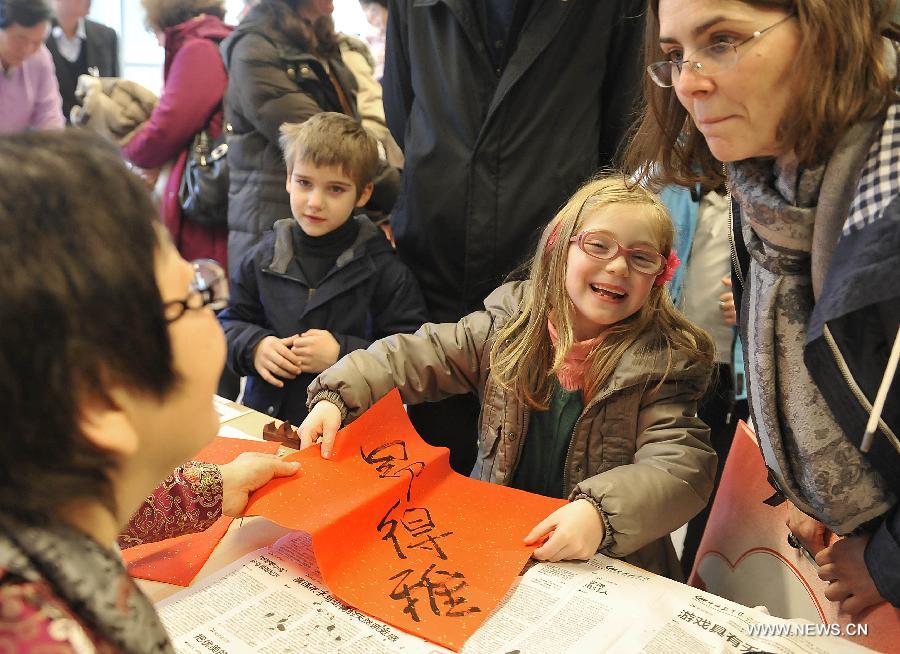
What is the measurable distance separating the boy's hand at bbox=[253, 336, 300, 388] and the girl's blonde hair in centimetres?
68

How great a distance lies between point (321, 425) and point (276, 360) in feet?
2.05

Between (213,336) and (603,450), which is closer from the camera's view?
(213,336)

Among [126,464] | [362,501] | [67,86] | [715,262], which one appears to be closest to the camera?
[126,464]

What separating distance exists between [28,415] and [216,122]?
2.41 meters

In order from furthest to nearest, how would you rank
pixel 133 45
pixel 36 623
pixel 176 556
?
pixel 133 45
pixel 176 556
pixel 36 623

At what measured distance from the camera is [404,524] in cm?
123

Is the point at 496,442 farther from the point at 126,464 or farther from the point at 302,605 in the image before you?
the point at 126,464

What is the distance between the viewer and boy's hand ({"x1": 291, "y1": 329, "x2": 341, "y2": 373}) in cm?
201

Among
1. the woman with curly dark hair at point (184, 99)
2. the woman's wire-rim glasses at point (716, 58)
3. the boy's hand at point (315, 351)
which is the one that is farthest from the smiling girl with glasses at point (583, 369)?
the woman with curly dark hair at point (184, 99)

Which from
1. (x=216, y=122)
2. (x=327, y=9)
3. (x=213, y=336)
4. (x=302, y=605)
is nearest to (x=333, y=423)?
(x=302, y=605)

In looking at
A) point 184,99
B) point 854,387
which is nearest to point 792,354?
point 854,387

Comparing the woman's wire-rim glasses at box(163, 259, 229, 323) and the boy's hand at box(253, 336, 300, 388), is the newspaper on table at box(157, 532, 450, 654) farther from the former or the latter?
the boy's hand at box(253, 336, 300, 388)

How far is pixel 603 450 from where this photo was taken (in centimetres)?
145

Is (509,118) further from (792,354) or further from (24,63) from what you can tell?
(24,63)
